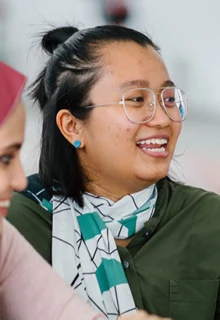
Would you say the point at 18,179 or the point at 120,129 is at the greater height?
the point at 18,179

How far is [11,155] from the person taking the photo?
632mm

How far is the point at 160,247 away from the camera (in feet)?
3.71

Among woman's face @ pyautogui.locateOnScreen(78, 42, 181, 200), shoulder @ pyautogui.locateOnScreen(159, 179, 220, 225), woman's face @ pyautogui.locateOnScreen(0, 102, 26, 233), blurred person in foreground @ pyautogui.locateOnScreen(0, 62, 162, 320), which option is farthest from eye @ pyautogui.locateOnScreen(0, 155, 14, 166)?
shoulder @ pyautogui.locateOnScreen(159, 179, 220, 225)

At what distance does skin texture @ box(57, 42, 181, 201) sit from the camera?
1.08 m

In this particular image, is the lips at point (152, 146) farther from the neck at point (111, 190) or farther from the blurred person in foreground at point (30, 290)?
the blurred person in foreground at point (30, 290)

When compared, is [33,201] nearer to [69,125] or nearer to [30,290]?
[69,125]

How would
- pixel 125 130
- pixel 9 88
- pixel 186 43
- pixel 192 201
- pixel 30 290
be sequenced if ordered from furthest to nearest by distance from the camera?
pixel 186 43 < pixel 192 201 < pixel 125 130 < pixel 30 290 < pixel 9 88

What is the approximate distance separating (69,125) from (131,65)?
0.17 meters

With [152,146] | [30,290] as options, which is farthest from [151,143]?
[30,290]

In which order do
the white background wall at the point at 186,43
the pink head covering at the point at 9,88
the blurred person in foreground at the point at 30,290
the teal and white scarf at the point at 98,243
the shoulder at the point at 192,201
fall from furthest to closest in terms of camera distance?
the white background wall at the point at 186,43 < the shoulder at the point at 192,201 < the teal and white scarf at the point at 98,243 < the blurred person in foreground at the point at 30,290 < the pink head covering at the point at 9,88

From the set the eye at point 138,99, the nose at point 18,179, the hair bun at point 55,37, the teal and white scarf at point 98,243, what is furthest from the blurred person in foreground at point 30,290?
the hair bun at point 55,37

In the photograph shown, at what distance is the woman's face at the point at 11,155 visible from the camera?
620mm

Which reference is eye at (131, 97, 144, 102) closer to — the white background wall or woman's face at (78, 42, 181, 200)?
woman's face at (78, 42, 181, 200)

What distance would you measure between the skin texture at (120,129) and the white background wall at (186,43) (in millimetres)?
1153
